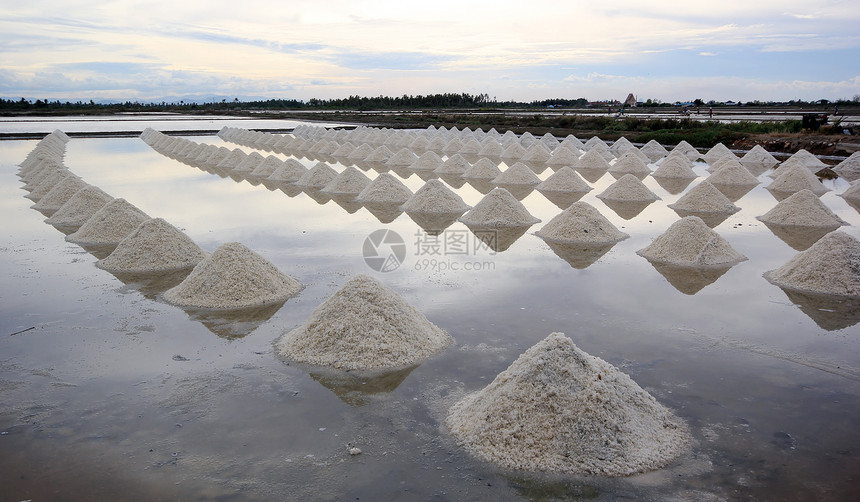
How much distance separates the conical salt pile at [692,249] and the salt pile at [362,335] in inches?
154

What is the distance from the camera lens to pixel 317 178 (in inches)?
565

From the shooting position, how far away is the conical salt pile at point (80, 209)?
32.8 feet

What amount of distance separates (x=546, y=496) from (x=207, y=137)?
3079 centimetres

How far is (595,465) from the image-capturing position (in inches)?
131

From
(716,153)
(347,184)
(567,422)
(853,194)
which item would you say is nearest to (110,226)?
(347,184)

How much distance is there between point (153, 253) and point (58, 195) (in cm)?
591

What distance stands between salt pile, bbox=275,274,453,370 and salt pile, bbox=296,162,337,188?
31.1 ft

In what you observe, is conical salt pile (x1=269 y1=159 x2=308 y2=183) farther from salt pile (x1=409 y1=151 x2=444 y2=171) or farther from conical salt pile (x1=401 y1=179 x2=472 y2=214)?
conical salt pile (x1=401 y1=179 x2=472 y2=214)

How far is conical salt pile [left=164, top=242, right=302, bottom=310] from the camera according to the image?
602cm

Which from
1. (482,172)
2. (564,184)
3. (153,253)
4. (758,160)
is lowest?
(153,253)

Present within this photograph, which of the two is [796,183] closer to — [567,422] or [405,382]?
[405,382]

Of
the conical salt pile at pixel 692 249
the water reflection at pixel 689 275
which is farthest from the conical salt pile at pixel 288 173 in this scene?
the water reflection at pixel 689 275

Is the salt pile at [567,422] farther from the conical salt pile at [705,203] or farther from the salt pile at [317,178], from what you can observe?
the salt pile at [317,178]

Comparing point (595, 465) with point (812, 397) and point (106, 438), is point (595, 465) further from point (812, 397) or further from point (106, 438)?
point (106, 438)
